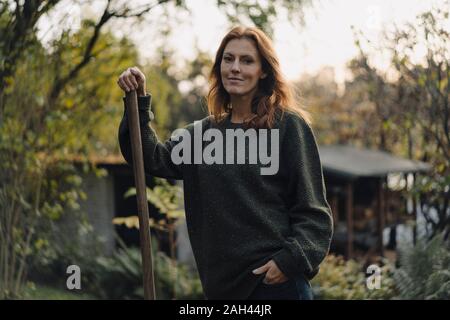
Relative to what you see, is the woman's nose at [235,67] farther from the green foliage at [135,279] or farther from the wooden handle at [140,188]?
the green foliage at [135,279]

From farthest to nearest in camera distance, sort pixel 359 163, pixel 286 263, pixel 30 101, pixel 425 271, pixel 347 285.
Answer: pixel 359 163, pixel 347 285, pixel 30 101, pixel 425 271, pixel 286 263

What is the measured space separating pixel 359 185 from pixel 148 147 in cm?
1047

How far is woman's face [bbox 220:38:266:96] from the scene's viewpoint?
2.39m

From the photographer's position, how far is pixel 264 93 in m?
2.49

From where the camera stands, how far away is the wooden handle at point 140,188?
227 centimetres

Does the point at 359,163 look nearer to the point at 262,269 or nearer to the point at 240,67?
the point at 240,67

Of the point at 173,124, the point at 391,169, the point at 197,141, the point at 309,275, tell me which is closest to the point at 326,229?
the point at 309,275

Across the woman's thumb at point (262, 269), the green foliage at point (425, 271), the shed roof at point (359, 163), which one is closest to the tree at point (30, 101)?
the green foliage at point (425, 271)

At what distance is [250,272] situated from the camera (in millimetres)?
2289

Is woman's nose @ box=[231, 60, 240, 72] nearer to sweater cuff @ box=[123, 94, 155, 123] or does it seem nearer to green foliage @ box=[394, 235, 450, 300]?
sweater cuff @ box=[123, 94, 155, 123]

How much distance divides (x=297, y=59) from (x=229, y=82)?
354cm

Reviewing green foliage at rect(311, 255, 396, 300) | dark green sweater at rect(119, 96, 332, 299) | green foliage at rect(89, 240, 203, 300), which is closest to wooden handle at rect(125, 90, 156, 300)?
dark green sweater at rect(119, 96, 332, 299)

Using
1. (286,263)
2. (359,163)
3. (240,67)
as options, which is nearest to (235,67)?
(240,67)

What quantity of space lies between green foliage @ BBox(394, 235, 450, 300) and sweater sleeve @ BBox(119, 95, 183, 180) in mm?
2336
